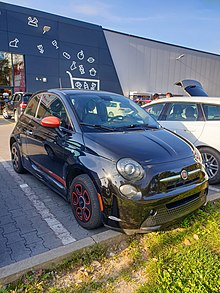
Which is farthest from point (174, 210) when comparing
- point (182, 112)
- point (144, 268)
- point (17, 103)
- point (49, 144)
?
point (17, 103)

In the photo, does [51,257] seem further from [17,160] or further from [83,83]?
[83,83]

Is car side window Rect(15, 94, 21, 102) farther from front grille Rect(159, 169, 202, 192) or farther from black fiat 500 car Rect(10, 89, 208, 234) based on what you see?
front grille Rect(159, 169, 202, 192)

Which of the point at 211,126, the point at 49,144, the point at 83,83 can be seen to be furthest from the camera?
the point at 83,83

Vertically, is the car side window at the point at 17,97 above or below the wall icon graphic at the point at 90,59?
below

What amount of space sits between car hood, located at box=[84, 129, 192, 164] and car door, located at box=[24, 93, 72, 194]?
20.8 inches

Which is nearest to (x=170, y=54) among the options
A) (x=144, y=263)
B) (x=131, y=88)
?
(x=131, y=88)

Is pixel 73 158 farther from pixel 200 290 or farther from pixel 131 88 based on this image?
pixel 131 88

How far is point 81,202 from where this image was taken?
109 inches

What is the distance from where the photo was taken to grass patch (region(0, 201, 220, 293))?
6.45ft

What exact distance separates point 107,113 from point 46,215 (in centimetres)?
166

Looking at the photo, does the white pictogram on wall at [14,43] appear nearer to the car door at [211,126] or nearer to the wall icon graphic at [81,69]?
the wall icon graphic at [81,69]

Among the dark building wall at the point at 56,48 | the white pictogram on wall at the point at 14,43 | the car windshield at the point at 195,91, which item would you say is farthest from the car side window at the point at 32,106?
the white pictogram on wall at the point at 14,43

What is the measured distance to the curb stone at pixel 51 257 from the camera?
6.48 ft

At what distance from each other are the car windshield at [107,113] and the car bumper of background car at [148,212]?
1.07m
